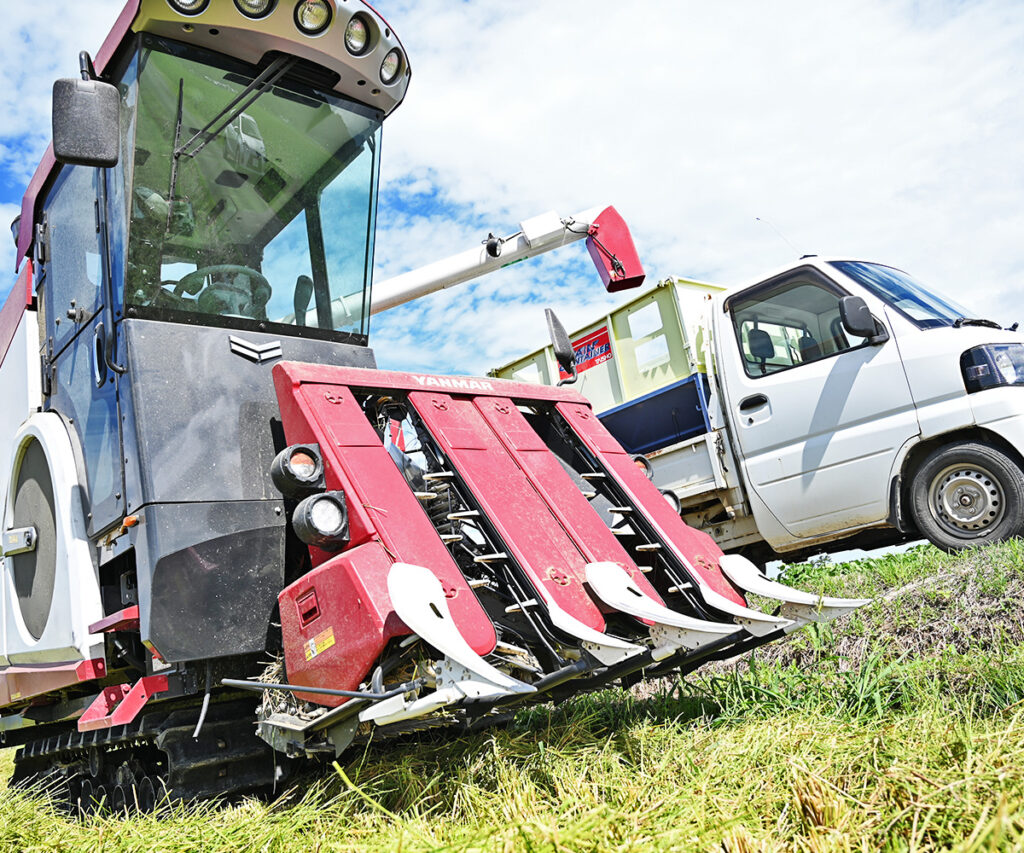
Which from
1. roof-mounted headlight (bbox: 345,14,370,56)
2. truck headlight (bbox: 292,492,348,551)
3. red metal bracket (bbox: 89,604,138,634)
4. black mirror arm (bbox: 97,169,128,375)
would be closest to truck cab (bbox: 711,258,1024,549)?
roof-mounted headlight (bbox: 345,14,370,56)

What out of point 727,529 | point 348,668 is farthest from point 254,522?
point 727,529

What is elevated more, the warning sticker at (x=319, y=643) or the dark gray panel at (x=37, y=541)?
the dark gray panel at (x=37, y=541)

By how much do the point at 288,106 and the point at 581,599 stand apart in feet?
A: 8.59

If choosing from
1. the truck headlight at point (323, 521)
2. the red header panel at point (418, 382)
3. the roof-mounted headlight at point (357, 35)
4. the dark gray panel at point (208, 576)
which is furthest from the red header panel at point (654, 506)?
the roof-mounted headlight at point (357, 35)

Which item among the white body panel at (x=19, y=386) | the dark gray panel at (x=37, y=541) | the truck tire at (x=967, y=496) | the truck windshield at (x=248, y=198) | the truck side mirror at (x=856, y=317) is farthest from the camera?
the truck side mirror at (x=856, y=317)

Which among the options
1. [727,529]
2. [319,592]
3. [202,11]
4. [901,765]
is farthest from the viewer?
[727,529]

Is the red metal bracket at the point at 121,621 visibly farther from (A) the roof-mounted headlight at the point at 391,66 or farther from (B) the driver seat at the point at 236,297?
(A) the roof-mounted headlight at the point at 391,66

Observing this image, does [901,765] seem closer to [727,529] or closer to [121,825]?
[121,825]

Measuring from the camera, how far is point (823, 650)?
3709 millimetres

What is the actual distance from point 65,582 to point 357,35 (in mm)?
2715

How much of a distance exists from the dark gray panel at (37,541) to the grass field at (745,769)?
2.58ft

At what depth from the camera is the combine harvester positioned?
2.74 m

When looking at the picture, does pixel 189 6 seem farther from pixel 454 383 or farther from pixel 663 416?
pixel 663 416

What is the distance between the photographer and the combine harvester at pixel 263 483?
2.74 meters
